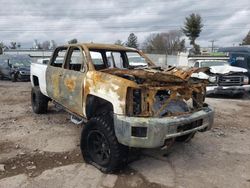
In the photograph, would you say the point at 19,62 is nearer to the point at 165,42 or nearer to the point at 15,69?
the point at 15,69

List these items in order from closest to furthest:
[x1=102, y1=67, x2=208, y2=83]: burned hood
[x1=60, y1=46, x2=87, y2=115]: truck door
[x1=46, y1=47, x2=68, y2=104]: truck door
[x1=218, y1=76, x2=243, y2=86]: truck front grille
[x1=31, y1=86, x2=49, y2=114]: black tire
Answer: [x1=102, y1=67, x2=208, y2=83]: burned hood, [x1=60, y1=46, x2=87, y2=115]: truck door, [x1=46, y1=47, x2=68, y2=104]: truck door, [x1=31, y1=86, x2=49, y2=114]: black tire, [x1=218, y1=76, x2=243, y2=86]: truck front grille

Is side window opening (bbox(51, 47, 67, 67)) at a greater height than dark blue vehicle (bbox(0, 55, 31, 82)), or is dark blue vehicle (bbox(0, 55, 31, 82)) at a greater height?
side window opening (bbox(51, 47, 67, 67))

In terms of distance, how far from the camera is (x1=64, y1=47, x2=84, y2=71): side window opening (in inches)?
229

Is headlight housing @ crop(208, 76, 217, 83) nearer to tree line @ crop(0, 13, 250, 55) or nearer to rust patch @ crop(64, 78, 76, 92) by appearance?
rust patch @ crop(64, 78, 76, 92)

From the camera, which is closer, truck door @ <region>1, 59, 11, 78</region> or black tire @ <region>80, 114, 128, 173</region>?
black tire @ <region>80, 114, 128, 173</region>

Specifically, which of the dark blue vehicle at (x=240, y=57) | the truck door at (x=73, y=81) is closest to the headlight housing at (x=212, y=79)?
the dark blue vehicle at (x=240, y=57)

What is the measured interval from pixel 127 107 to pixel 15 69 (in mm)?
15903

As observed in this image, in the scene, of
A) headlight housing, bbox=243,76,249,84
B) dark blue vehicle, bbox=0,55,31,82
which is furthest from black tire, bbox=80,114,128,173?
dark blue vehicle, bbox=0,55,31,82

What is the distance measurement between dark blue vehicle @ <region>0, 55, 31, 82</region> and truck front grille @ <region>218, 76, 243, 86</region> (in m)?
11.4

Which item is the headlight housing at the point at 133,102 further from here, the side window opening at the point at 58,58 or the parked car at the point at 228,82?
the parked car at the point at 228,82

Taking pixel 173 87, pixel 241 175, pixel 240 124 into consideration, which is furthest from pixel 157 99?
pixel 240 124

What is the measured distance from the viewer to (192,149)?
5438 millimetres

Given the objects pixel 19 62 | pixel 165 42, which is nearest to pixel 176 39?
pixel 165 42

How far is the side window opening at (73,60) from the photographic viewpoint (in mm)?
5814
